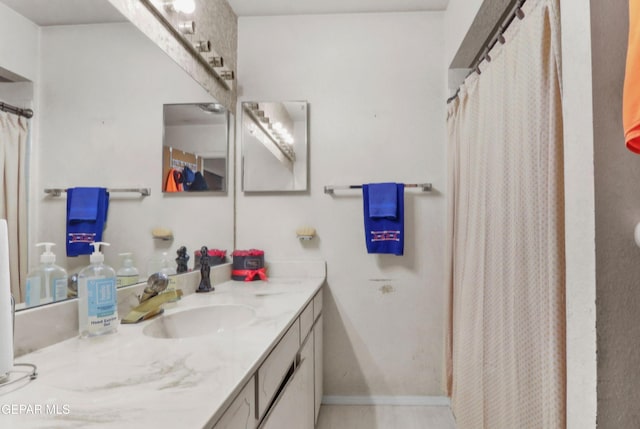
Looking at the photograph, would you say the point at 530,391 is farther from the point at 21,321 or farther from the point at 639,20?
the point at 21,321

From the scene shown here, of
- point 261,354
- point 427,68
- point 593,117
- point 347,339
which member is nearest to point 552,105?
point 593,117

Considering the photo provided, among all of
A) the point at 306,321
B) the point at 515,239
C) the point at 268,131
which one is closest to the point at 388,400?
the point at 306,321

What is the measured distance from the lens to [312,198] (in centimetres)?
212

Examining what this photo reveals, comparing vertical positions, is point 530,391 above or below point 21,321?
below

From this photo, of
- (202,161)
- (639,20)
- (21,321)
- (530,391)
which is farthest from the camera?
(202,161)

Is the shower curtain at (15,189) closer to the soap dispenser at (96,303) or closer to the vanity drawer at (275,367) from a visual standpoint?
the soap dispenser at (96,303)

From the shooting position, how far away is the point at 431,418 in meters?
1.90

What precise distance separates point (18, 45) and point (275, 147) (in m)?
1.39

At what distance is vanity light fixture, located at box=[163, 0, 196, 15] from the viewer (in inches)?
58.9

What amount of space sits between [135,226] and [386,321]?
1513 mm

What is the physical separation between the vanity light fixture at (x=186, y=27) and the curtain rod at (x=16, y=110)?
37.4 inches

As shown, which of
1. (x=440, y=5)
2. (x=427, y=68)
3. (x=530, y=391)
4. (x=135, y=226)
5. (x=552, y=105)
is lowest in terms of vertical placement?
(x=530, y=391)

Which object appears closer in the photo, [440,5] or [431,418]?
[431,418]

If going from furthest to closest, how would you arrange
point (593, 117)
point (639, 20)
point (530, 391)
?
point (530, 391), point (593, 117), point (639, 20)
